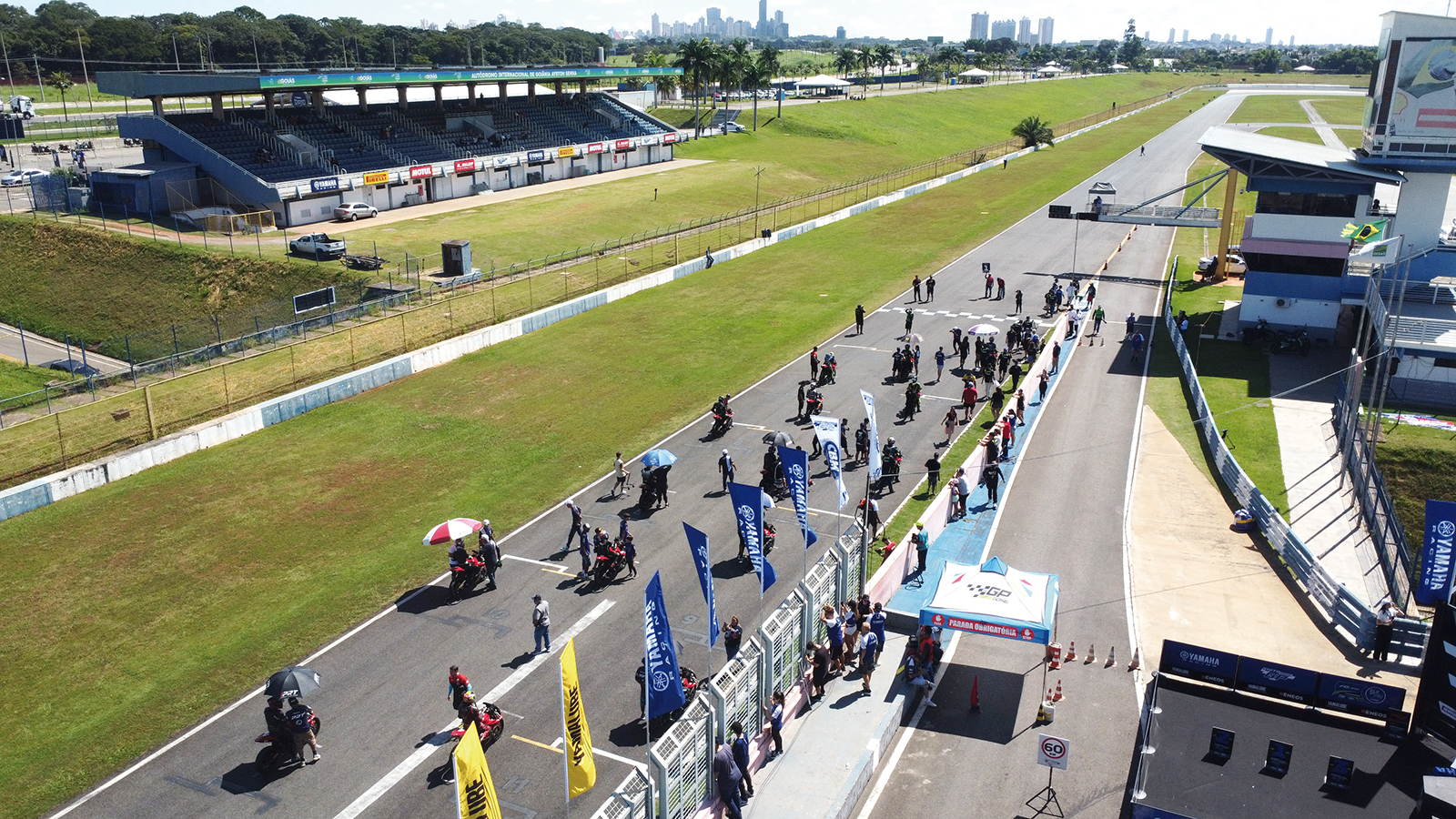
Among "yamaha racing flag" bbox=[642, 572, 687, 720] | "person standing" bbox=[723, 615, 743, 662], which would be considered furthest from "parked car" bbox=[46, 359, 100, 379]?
"yamaha racing flag" bbox=[642, 572, 687, 720]

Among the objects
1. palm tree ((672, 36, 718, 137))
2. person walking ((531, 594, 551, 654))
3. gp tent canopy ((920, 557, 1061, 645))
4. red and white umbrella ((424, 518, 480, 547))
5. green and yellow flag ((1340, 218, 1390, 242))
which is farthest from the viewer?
palm tree ((672, 36, 718, 137))

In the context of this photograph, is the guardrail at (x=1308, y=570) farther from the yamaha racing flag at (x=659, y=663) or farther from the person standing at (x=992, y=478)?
the yamaha racing flag at (x=659, y=663)

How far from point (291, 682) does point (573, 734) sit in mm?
6724

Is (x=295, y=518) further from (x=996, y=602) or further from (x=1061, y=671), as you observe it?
(x=1061, y=671)

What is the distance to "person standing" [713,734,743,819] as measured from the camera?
51.0ft

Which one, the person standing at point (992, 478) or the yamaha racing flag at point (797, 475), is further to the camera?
the person standing at point (992, 478)

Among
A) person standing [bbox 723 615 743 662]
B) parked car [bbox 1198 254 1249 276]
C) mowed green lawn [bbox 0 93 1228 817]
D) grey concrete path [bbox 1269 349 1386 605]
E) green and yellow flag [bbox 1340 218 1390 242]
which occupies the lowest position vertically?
grey concrete path [bbox 1269 349 1386 605]

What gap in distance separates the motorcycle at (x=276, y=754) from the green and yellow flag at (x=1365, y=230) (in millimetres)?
44929

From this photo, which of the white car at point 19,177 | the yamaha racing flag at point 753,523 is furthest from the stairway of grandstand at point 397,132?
the yamaha racing flag at point 753,523

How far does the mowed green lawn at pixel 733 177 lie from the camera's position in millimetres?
62375

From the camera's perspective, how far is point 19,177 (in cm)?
6688

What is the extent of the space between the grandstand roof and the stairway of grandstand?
8.90ft

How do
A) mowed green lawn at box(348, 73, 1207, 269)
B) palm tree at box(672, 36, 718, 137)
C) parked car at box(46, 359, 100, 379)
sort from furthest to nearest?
palm tree at box(672, 36, 718, 137) < mowed green lawn at box(348, 73, 1207, 269) < parked car at box(46, 359, 100, 379)

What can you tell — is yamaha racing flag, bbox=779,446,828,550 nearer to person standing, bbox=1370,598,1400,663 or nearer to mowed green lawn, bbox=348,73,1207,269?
person standing, bbox=1370,598,1400,663
